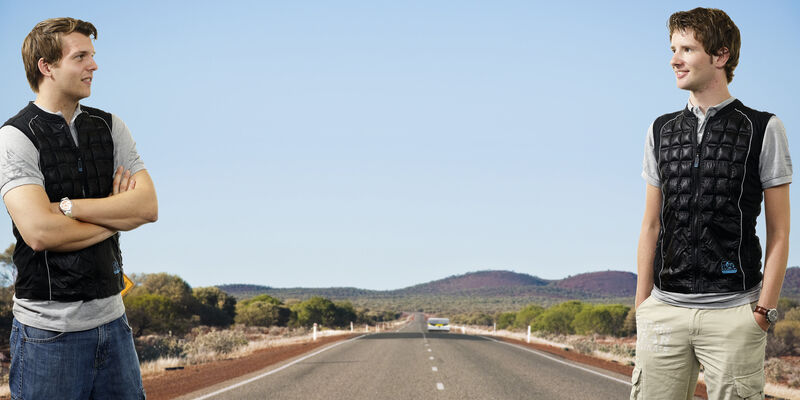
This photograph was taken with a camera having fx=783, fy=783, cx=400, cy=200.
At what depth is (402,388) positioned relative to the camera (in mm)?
13992

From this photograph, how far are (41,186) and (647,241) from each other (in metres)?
2.86

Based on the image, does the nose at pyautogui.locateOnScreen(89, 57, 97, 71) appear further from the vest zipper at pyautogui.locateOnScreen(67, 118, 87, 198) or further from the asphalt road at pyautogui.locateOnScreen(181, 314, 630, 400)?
the asphalt road at pyautogui.locateOnScreen(181, 314, 630, 400)

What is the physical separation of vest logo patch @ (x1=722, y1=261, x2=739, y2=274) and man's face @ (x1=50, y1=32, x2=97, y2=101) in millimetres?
3012

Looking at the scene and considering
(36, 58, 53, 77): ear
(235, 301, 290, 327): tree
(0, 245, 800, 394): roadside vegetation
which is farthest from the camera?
(235, 301, 290, 327): tree

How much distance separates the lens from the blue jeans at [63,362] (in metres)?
3.27

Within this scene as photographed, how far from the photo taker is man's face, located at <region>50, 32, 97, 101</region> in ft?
11.0

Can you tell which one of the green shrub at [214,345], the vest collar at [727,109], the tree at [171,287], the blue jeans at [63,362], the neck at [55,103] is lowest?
the green shrub at [214,345]

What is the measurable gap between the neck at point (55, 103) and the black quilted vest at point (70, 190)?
0.03 m

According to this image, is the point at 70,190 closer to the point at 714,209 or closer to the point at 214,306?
the point at 714,209

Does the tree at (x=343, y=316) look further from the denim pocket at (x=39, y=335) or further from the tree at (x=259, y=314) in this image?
the denim pocket at (x=39, y=335)

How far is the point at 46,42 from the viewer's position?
132 inches

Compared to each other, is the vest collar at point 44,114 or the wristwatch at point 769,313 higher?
the vest collar at point 44,114

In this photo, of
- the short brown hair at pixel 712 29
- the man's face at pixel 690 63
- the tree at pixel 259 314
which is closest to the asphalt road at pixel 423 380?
the man's face at pixel 690 63

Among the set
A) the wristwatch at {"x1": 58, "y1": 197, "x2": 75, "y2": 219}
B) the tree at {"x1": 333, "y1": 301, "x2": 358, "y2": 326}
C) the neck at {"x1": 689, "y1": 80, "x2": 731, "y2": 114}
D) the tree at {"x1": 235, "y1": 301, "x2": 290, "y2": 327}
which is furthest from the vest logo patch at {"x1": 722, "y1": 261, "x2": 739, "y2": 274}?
the tree at {"x1": 333, "y1": 301, "x2": 358, "y2": 326}
